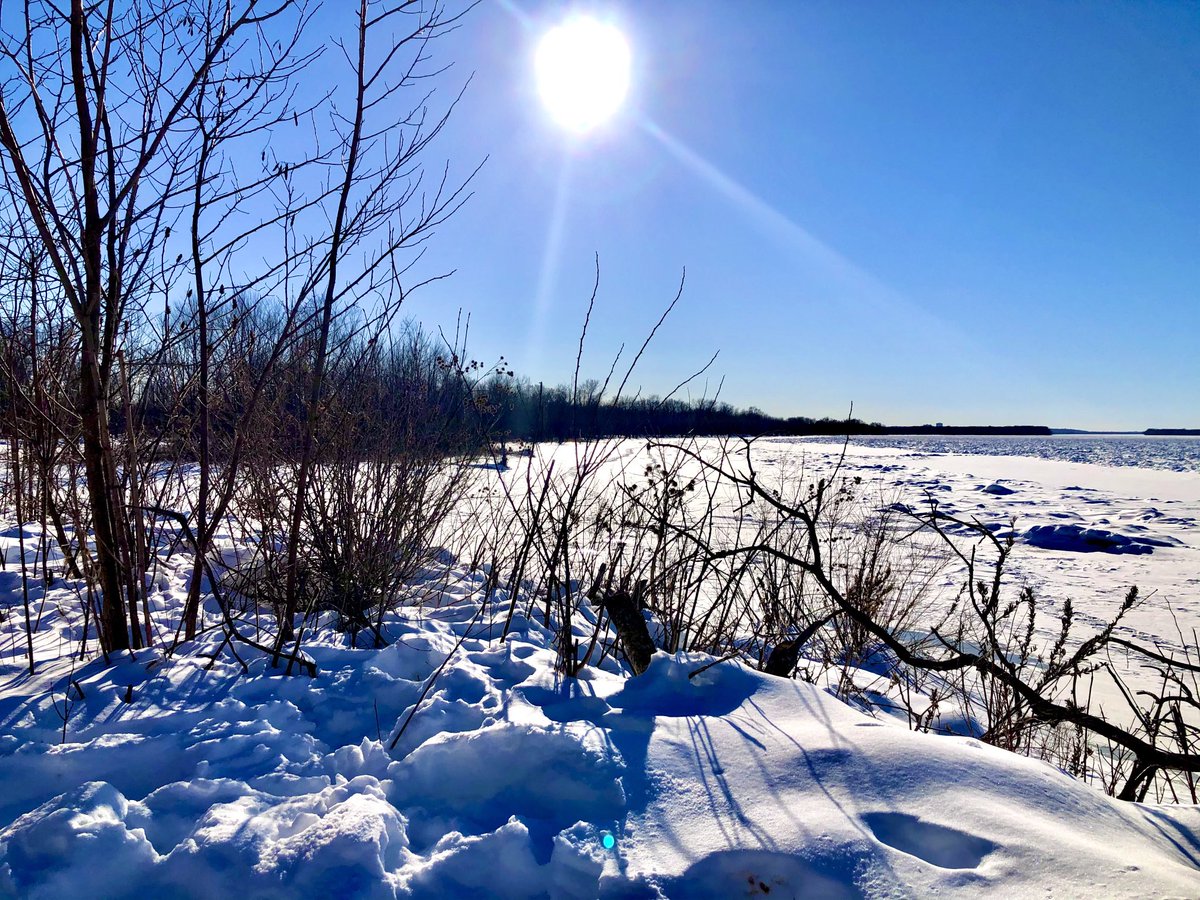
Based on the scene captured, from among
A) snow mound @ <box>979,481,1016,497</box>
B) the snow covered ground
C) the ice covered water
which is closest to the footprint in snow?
the snow covered ground

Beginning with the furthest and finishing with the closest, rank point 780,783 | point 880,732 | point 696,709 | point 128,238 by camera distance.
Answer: point 128,238, point 696,709, point 880,732, point 780,783

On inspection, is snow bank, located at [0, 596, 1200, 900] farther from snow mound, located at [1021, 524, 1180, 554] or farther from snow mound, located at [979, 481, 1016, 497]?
snow mound, located at [979, 481, 1016, 497]

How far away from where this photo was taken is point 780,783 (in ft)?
4.61

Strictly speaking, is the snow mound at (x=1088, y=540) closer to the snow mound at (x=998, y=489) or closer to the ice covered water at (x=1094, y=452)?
the snow mound at (x=998, y=489)

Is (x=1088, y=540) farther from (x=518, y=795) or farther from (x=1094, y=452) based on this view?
(x=1094, y=452)

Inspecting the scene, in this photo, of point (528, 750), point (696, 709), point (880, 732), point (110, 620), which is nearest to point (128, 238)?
point (110, 620)

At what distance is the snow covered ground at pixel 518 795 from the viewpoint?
1.14m

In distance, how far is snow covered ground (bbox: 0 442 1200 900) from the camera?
1142 millimetres

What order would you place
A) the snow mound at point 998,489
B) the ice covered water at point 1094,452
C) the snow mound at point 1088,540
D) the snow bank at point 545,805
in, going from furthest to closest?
the ice covered water at point 1094,452 → the snow mound at point 998,489 → the snow mound at point 1088,540 → the snow bank at point 545,805

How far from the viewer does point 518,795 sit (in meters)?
1.47

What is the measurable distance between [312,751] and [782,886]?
1216mm

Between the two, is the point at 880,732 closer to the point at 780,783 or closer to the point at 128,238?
the point at 780,783

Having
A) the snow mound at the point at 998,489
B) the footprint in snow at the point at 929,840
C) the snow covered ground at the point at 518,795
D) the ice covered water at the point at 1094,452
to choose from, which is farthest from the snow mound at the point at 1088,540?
the ice covered water at the point at 1094,452

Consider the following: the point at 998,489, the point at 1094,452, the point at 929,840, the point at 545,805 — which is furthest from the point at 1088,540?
the point at 1094,452
